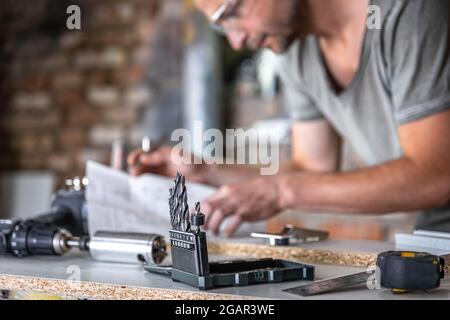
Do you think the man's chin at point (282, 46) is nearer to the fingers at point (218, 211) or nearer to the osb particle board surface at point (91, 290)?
the fingers at point (218, 211)

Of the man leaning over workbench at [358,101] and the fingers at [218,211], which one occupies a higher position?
the man leaning over workbench at [358,101]

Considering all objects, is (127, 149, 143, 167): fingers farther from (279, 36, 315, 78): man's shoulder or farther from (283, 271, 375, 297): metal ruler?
(283, 271, 375, 297): metal ruler

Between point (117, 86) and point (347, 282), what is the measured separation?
3.03 metres

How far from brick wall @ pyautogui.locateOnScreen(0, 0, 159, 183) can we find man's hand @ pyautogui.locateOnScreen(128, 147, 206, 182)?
2.13 m

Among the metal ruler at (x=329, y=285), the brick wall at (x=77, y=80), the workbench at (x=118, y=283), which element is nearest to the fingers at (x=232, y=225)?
the workbench at (x=118, y=283)

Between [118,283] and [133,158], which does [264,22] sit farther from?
[118,283]

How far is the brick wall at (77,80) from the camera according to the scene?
12.4ft

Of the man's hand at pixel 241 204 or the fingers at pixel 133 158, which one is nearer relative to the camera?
the man's hand at pixel 241 204

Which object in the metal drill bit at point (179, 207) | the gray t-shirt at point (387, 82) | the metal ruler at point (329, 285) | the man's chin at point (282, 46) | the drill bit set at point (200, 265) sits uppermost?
the man's chin at point (282, 46)

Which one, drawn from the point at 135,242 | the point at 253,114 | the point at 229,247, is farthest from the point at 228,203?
the point at 253,114

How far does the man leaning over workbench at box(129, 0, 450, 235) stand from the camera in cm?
141

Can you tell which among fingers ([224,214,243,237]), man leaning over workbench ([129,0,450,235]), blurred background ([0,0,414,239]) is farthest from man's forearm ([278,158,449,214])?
blurred background ([0,0,414,239])

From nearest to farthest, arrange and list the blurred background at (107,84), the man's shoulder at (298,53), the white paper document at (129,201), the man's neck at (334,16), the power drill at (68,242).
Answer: the power drill at (68,242) → the white paper document at (129,201) → the man's neck at (334,16) → the man's shoulder at (298,53) → the blurred background at (107,84)

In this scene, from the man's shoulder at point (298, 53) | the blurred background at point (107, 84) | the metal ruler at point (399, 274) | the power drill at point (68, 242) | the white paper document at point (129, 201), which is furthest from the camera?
the blurred background at point (107, 84)
